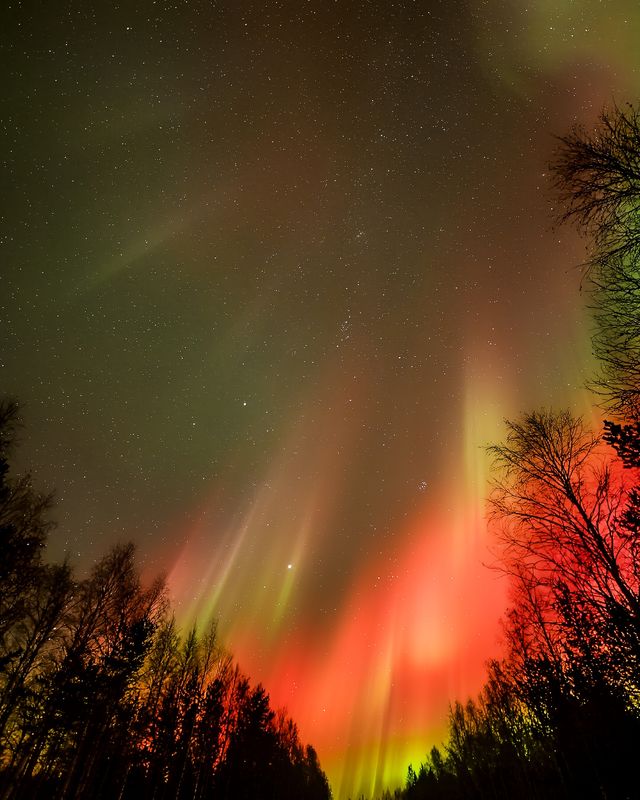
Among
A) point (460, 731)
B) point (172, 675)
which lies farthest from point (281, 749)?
point (172, 675)

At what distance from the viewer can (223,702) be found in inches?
1144

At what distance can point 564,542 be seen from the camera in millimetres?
7898

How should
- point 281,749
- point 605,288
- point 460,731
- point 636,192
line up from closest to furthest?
point 636,192 < point 605,288 < point 460,731 < point 281,749

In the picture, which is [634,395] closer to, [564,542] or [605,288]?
[605,288]

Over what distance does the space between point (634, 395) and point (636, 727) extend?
2226 cm

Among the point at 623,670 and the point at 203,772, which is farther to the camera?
the point at 203,772

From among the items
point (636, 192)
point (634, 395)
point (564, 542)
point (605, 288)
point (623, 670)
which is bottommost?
point (623, 670)

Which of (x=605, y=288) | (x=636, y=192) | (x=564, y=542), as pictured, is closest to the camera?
(x=636, y=192)

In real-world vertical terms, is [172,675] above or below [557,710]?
above

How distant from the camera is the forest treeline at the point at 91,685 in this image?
486 inches

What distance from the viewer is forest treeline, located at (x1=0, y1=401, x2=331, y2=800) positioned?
12.3m

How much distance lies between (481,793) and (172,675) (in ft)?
89.7

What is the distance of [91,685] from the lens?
1531cm

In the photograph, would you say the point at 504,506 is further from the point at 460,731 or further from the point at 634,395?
the point at 460,731
